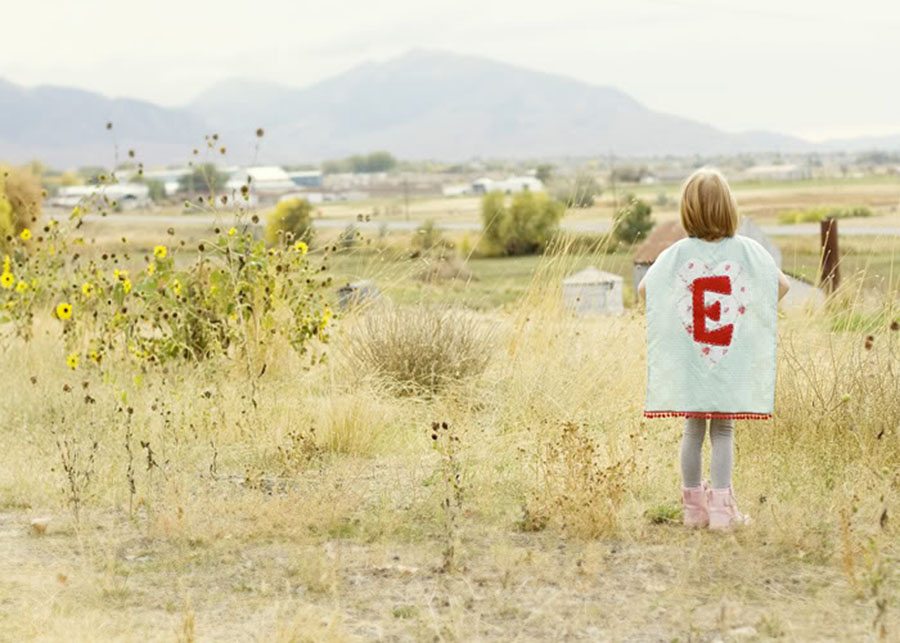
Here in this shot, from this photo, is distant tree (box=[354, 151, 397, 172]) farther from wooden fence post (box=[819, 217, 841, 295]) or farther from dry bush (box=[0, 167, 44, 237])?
wooden fence post (box=[819, 217, 841, 295])

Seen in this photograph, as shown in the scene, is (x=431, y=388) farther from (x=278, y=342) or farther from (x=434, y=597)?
(x=434, y=597)

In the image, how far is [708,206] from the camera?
15.8 feet

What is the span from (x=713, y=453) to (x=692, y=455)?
0.08 m

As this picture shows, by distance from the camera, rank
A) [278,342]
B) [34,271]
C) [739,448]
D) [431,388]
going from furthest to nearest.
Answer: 1. [34,271]
2. [278,342]
3. [431,388]
4. [739,448]

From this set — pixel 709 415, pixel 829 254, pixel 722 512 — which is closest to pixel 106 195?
pixel 709 415

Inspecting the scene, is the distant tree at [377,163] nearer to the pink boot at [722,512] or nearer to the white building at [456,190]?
the white building at [456,190]

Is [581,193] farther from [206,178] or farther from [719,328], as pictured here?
[719,328]

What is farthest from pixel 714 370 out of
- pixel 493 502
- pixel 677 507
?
pixel 493 502

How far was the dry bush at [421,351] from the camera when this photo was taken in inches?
304

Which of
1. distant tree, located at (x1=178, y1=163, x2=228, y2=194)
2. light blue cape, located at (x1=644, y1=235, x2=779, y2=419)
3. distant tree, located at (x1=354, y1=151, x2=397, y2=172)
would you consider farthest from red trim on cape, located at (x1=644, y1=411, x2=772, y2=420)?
distant tree, located at (x1=354, y1=151, x2=397, y2=172)

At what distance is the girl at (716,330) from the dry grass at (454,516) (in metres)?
0.31

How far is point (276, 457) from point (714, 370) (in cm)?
232

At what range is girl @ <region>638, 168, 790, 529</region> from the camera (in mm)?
4871

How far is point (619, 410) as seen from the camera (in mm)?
7035
